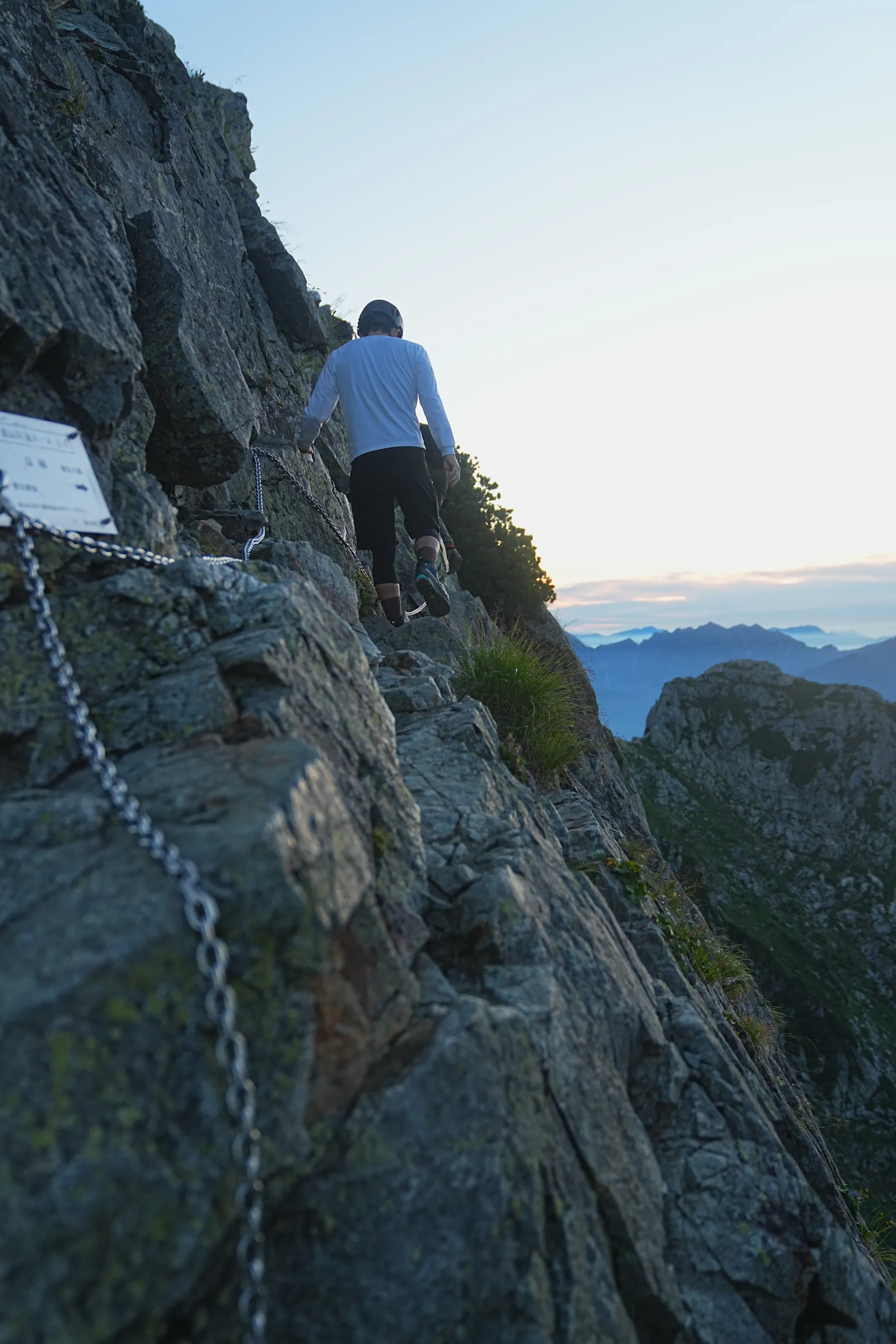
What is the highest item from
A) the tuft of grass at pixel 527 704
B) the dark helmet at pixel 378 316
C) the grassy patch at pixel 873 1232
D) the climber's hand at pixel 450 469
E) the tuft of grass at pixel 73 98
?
the tuft of grass at pixel 73 98

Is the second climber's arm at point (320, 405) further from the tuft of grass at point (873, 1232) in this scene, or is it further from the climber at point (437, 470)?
the tuft of grass at point (873, 1232)

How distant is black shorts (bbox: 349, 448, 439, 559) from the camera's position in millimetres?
9602

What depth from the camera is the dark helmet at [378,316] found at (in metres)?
9.98

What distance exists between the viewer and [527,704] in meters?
8.85

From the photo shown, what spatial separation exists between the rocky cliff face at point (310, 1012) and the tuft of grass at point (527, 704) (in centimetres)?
200

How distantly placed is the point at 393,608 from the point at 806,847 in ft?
87.4

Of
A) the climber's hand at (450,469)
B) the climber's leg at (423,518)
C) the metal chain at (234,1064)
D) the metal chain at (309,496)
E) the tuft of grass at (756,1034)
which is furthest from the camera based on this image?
the metal chain at (309,496)

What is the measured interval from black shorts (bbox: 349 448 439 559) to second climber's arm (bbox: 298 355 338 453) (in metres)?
0.85

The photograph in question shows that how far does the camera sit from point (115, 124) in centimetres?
987

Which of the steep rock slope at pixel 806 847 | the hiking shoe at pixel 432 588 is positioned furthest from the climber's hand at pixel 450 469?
the steep rock slope at pixel 806 847

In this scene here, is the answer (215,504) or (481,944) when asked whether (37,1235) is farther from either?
(215,504)

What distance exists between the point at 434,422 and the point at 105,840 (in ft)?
26.0

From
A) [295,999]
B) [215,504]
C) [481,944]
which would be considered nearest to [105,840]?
[295,999]

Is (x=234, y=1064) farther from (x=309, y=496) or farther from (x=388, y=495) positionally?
(x=309, y=496)
